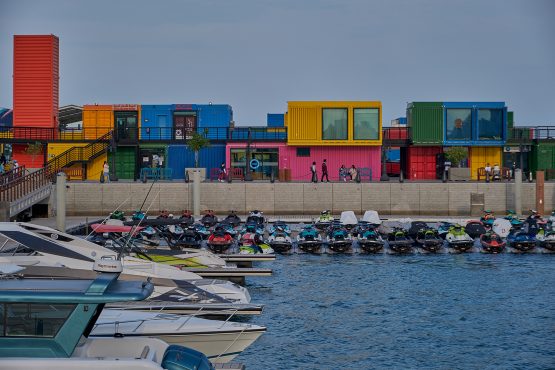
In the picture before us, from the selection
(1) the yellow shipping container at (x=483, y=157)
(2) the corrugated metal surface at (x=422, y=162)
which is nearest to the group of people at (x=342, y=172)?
(2) the corrugated metal surface at (x=422, y=162)

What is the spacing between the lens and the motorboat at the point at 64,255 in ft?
77.0

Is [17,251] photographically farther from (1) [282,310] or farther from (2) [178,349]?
(2) [178,349]

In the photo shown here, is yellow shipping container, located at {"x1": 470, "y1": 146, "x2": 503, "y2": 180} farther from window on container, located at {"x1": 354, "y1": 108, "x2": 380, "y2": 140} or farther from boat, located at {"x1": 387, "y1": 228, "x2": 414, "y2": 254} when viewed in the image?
boat, located at {"x1": 387, "y1": 228, "x2": 414, "y2": 254}

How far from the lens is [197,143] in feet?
211

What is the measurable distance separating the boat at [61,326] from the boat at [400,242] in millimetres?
29260

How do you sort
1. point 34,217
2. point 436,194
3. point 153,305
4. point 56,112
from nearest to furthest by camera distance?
point 153,305 → point 34,217 → point 436,194 → point 56,112

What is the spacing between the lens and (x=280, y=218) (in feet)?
180

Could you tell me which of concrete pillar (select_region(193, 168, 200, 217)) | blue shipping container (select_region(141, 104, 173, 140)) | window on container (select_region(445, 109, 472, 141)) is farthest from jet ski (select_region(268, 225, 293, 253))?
blue shipping container (select_region(141, 104, 173, 140))

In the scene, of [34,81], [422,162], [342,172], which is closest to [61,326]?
[342,172]

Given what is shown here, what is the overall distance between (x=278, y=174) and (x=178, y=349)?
51.0 metres

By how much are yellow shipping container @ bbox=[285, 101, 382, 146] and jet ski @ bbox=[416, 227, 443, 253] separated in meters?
20.2

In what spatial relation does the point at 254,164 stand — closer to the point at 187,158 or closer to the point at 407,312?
the point at 187,158

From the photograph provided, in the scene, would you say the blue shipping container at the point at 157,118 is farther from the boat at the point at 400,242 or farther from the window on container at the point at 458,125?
the boat at the point at 400,242

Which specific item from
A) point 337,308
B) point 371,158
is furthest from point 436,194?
point 337,308
